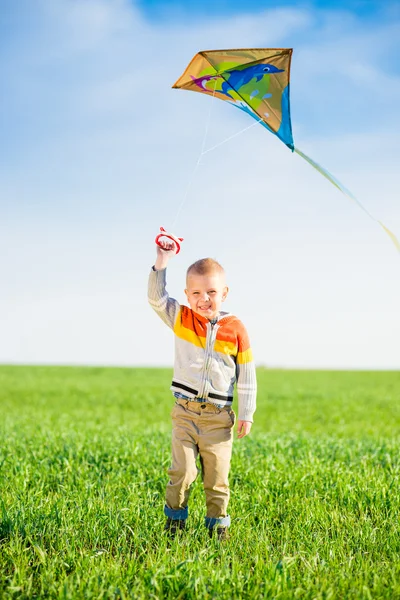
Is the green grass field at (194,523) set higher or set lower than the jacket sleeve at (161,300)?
lower

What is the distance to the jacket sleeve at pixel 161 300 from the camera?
525cm

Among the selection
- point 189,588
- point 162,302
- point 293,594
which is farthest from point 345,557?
point 162,302

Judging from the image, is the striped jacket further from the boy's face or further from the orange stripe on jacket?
the boy's face

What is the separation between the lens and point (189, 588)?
396cm

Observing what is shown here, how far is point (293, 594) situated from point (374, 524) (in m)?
1.97

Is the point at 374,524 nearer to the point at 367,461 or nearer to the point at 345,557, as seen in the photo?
the point at 345,557

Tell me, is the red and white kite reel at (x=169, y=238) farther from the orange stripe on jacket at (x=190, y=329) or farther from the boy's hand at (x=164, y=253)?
the orange stripe on jacket at (x=190, y=329)

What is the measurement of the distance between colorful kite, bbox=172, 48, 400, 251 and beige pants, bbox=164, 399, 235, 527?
2466 mm

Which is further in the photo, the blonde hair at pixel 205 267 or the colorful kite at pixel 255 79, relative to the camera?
the colorful kite at pixel 255 79

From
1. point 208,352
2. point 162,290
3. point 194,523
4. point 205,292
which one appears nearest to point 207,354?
point 208,352

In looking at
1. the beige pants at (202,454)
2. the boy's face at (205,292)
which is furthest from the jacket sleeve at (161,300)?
the beige pants at (202,454)

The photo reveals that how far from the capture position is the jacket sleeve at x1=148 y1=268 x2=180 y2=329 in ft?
17.2

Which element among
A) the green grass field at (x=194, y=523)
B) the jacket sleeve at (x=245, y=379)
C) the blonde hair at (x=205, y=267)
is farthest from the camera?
the jacket sleeve at (x=245, y=379)

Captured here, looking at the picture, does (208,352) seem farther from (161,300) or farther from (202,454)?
(202,454)
